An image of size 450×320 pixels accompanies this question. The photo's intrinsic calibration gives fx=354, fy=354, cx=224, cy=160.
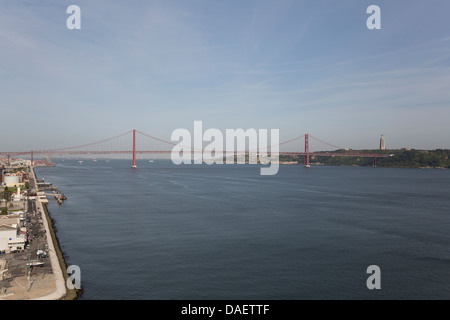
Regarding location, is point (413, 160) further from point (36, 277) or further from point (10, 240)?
point (36, 277)

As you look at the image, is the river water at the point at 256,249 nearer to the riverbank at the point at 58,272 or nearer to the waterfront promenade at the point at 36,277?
the riverbank at the point at 58,272

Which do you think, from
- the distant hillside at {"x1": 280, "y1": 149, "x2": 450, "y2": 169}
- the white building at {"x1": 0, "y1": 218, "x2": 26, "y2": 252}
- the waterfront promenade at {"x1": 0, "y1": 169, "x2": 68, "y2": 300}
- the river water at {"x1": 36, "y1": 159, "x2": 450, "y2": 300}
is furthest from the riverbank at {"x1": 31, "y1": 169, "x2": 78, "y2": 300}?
the distant hillside at {"x1": 280, "y1": 149, "x2": 450, "y2": 169}

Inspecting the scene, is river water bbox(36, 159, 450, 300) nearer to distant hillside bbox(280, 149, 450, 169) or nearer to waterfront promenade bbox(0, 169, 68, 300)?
waterfront promenade bbox(0, 169, 68, 300)

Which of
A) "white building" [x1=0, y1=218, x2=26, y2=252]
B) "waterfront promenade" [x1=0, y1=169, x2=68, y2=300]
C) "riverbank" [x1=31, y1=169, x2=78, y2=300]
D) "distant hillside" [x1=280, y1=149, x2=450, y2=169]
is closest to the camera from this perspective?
"waterfront promenade" [x1=0, y1=169, x2=68, y2=300]

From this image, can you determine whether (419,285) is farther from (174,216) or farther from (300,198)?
(300,198)

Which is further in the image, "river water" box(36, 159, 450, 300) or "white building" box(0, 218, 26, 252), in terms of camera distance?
"white building" box(0, 218, 26, 252)

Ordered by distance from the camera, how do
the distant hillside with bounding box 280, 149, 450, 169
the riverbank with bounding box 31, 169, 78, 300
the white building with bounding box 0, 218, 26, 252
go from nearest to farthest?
1. the riverbank with bounding box 31, 169, 78, 300
2. the white building with bounding box 0, 218, 26, 252
3. the distant hillside with bounding box 280, 149, 450, 169

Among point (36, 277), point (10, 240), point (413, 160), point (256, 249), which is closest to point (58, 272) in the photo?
point (36, 277)

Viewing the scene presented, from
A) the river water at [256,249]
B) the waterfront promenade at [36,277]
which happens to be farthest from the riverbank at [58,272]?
the river water at [256,249]

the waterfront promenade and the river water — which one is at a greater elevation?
the waterfront promenade

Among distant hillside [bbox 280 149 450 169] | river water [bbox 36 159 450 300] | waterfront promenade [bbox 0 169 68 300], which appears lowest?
river water [bbox 36 159 450 300]

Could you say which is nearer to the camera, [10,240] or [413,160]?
[10,240]
